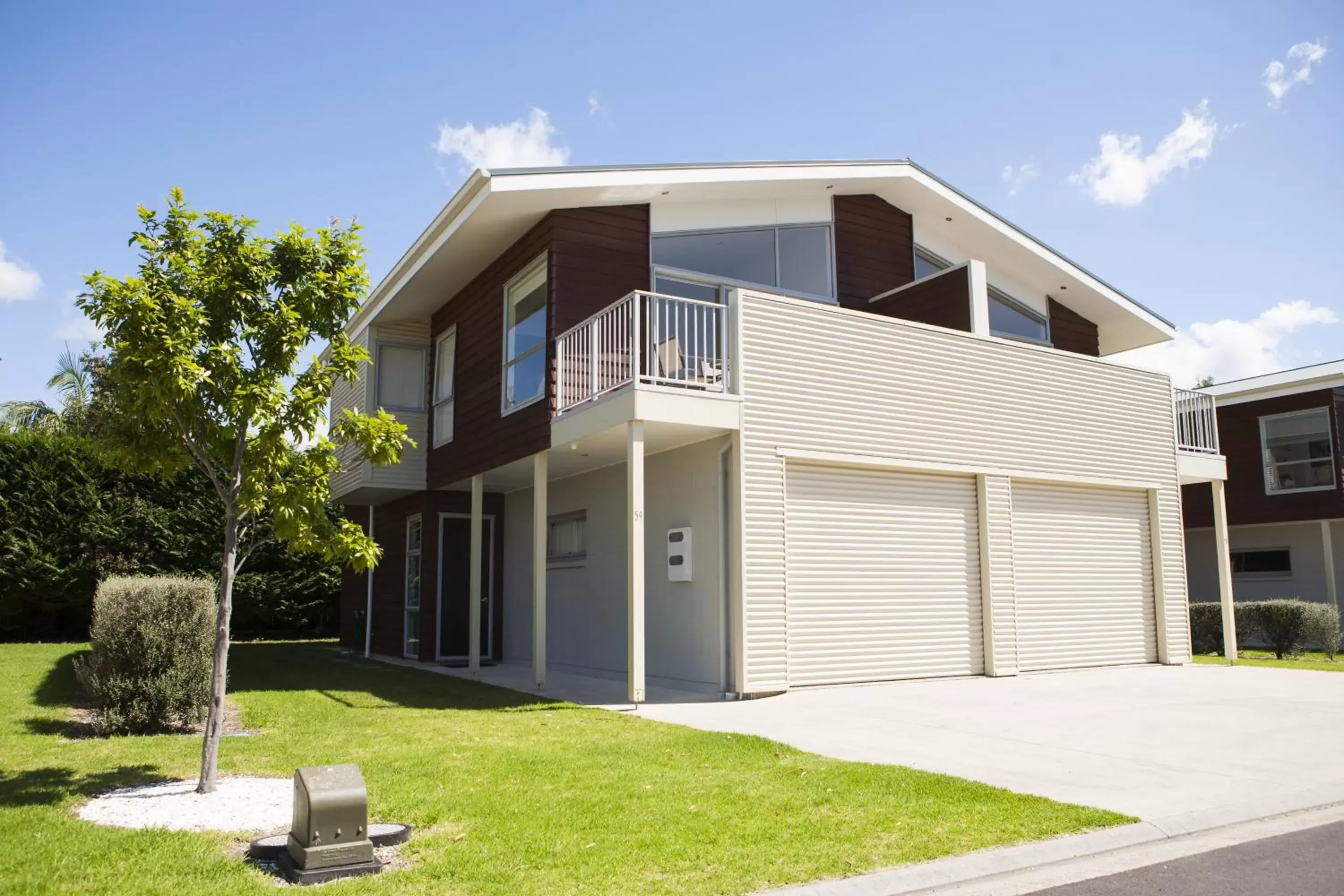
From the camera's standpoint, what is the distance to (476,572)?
1461cm

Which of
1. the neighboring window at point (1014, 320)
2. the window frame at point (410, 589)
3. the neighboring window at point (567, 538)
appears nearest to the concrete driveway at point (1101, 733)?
the neighboring window at point (567, 538)

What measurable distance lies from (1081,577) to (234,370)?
40.0 ft

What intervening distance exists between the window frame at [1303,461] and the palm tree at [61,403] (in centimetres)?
3207

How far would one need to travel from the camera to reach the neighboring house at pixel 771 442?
11633 mm

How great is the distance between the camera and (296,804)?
503 cm

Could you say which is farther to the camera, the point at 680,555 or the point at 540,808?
the point at 680,555

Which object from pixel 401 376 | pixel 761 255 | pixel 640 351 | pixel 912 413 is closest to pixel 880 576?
pixel 912 413

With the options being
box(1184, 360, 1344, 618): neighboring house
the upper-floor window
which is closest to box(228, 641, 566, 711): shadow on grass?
the upper-floor window

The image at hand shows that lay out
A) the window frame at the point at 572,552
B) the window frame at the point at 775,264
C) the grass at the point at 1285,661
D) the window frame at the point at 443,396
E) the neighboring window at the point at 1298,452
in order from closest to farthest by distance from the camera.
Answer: the window frame at the point at 775,264 < the window frame at the point at 572,552 < the grass at the point at 1285,661 < the window frame at the point at 443,396 < the neighboring window at the point at 1298,452

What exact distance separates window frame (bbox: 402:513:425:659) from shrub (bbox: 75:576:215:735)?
7.76 meters

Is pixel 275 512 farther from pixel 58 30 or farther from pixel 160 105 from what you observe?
pixel 58 30

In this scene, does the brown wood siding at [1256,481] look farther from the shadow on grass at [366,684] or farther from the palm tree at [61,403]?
the palm tree at [61,403]

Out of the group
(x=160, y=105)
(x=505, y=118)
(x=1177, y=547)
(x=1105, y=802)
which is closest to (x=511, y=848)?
(x=1105, y=802)

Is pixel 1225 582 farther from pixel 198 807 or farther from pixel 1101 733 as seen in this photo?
pixel 198 807
